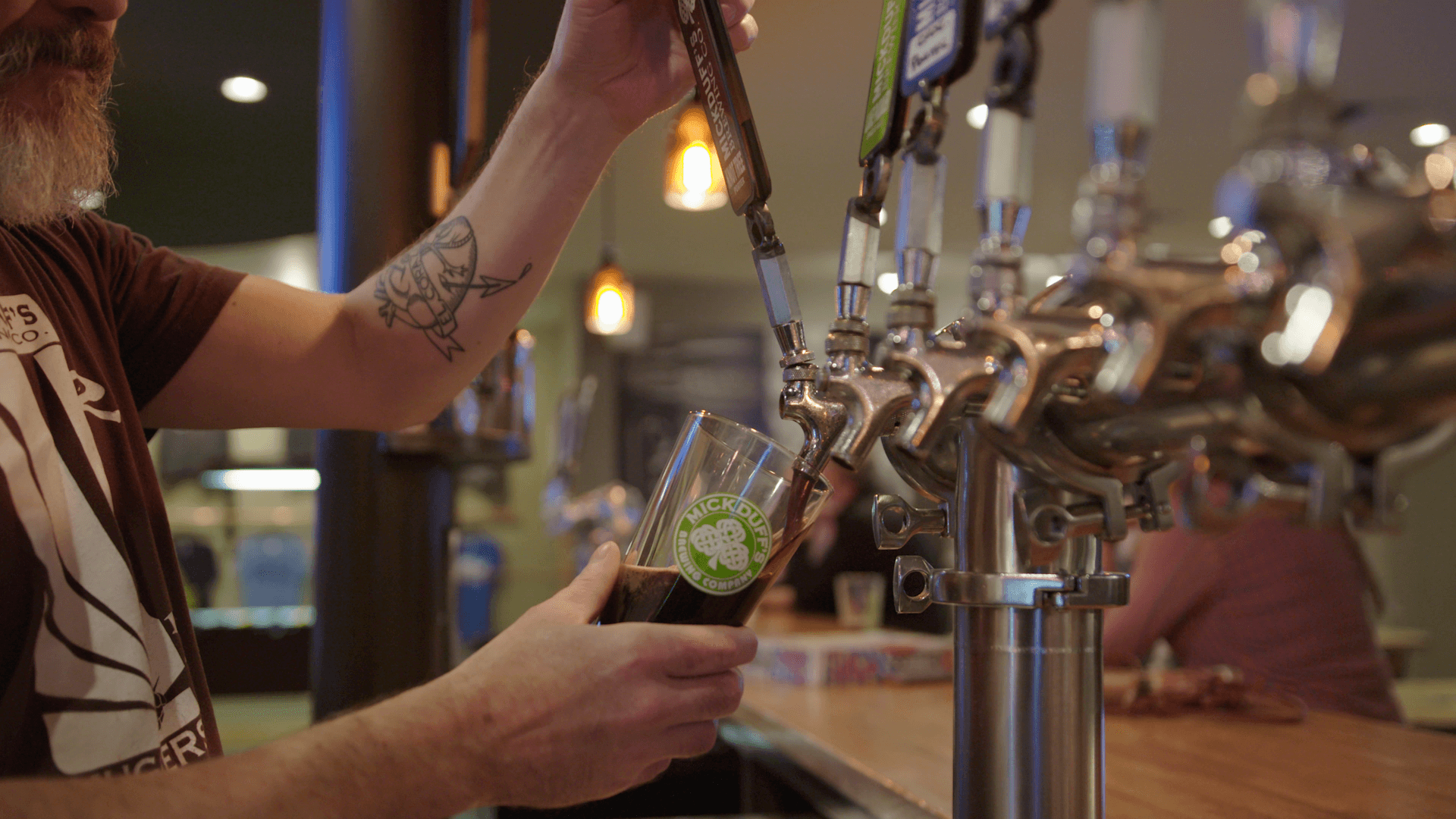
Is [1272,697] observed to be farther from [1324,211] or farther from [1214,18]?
[1214,18]

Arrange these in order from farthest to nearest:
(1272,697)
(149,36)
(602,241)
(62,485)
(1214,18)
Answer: (602,241), (1214,18), (149,36), (1272,697), (62,485)

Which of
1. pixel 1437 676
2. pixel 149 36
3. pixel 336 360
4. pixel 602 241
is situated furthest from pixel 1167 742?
pixel 1437 676

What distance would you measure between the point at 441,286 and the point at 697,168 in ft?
6.47

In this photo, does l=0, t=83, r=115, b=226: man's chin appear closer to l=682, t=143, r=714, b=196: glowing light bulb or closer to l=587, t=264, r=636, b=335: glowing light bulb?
l=682, t=143, r=714, b=196: glowing light bulb

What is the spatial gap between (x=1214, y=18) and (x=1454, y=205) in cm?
343

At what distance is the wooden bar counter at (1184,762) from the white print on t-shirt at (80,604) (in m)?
0.60

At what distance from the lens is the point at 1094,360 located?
455 mm

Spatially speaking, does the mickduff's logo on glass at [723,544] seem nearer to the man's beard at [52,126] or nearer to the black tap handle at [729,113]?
the black tap handle at [729,113]

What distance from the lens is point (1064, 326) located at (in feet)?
1.50

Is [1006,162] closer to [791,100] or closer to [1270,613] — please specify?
[1270,613]

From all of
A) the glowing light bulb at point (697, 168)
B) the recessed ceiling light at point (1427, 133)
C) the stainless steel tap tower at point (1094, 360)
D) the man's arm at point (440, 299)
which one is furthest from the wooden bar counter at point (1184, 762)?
the recessed ceiling light at point (1427, 133)

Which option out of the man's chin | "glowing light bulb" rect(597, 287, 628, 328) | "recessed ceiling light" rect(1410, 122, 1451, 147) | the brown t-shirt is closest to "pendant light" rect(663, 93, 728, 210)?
"glowing light bulb" rect(597, 287, 628, 328)

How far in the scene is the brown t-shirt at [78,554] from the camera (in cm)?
69

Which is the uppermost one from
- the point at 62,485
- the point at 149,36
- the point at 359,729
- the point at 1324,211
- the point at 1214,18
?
the point at 1214,18
